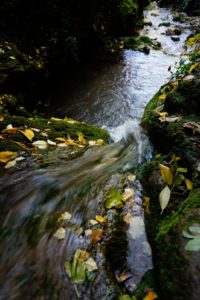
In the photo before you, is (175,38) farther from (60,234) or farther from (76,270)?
(76,270)

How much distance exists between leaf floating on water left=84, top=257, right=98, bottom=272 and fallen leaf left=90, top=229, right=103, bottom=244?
0.18 m

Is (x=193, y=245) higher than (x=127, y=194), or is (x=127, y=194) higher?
(x=193, y=245)

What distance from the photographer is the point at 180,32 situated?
13.0 m

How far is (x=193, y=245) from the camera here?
177cm

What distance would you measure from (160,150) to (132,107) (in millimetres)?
3313

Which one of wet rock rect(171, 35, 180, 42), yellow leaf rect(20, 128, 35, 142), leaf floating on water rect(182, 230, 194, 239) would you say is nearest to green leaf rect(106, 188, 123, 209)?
leaf floating on water rect(182, 230, 194, 239)

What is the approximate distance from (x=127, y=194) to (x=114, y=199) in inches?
6.0

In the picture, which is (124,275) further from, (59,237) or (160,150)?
(160,150)

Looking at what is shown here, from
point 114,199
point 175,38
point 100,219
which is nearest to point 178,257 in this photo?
point 100,219

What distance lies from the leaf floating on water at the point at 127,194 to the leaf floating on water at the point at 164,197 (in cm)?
32

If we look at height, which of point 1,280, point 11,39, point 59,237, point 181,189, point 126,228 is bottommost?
point 1,280

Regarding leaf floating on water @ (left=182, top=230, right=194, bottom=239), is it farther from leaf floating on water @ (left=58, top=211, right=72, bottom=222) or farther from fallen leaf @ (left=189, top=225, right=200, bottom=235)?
leaf floating on water @ (left=58, top=211, right=72, bottom=222)

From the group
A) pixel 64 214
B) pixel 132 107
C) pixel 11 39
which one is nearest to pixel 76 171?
pixel 64 214

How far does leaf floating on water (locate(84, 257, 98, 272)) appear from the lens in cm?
209
